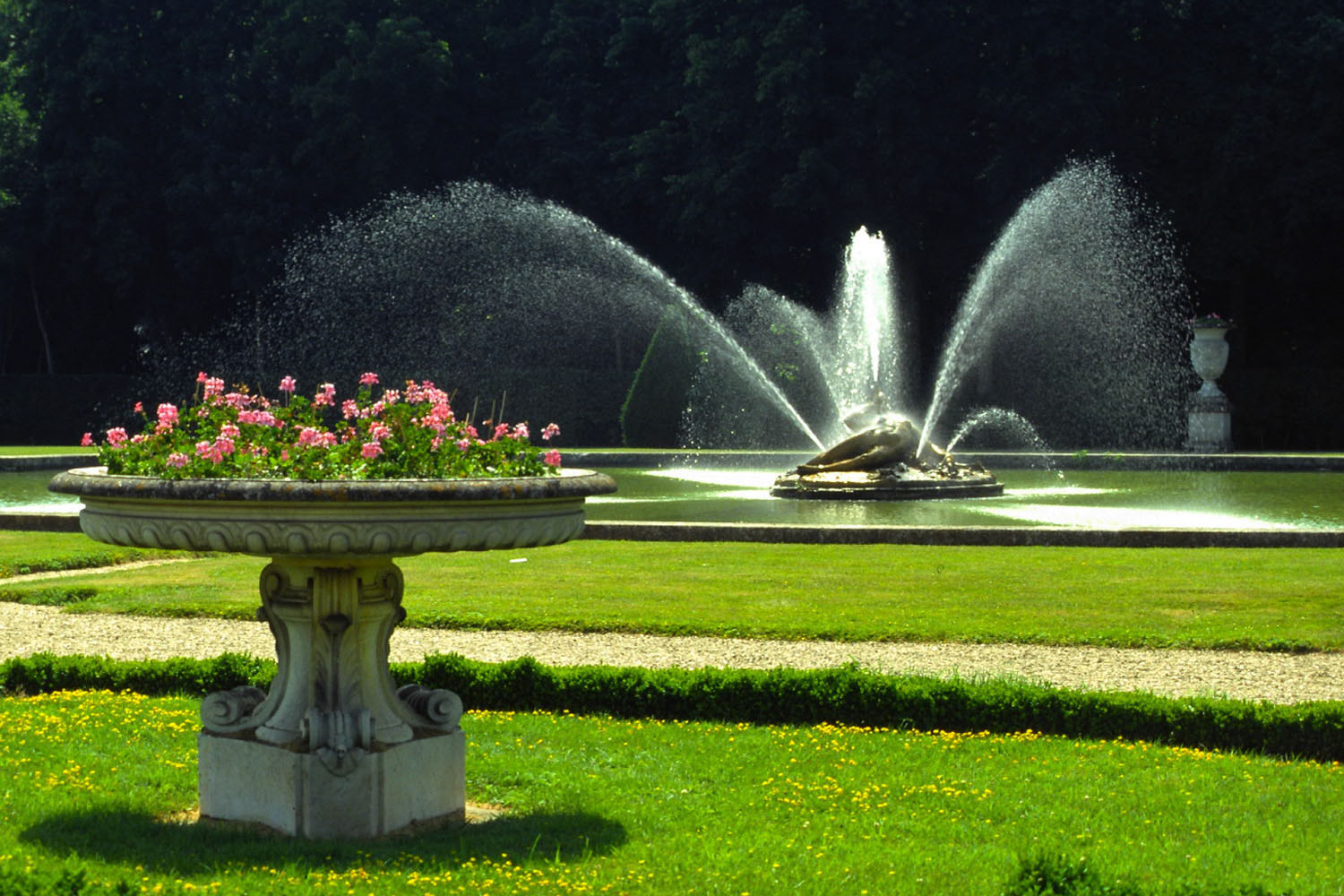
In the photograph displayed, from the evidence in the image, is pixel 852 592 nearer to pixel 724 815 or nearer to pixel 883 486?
pixel 724 815

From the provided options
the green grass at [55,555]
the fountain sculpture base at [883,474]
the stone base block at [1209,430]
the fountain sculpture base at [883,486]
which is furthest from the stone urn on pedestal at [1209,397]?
the green grass at [55,555]

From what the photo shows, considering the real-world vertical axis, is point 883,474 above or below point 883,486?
above

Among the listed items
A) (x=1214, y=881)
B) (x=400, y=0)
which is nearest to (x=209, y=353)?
(x=400, y=0)

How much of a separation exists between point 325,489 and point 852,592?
22.5 ft

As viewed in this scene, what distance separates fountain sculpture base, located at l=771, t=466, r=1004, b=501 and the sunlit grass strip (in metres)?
Result: 12.6

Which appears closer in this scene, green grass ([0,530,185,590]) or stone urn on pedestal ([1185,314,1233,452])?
green grass ([0,530,185,590])

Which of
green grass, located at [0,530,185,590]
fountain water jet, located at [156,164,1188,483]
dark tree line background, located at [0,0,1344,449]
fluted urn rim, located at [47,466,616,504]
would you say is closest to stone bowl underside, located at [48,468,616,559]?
fluted urn rim, located at [47,466,616,504]

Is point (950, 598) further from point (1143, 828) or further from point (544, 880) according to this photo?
point (544, 880)

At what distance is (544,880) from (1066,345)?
1256 inches

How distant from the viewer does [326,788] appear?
17.5ft

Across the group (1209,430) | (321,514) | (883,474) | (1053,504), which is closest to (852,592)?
(321,514)

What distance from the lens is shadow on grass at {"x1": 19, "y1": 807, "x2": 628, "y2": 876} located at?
4.98m

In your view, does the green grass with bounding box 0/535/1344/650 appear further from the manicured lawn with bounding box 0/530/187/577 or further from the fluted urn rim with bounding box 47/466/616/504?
Answer: the fluted urn rim with bounding box 47/466/616/504

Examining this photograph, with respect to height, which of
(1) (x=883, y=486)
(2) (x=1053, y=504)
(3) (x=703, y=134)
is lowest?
(2) (x=1053, y=504)
